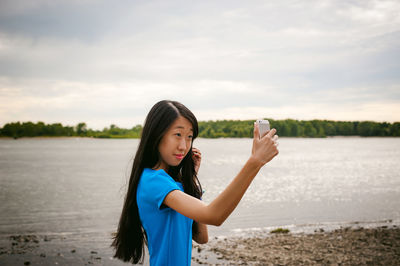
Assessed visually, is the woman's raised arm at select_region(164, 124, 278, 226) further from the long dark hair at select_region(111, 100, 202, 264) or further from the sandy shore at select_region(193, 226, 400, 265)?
the sandy shore at select_region(193, 226, 400, 265)

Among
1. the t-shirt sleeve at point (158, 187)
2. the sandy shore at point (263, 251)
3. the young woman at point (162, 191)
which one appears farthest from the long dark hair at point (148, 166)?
the sandy shore at point (263, 251)

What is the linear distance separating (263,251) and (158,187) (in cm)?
1105

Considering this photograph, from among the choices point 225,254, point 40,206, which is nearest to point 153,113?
point 225,254

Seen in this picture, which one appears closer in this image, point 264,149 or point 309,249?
point 264,149

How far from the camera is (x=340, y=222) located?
1925 cm

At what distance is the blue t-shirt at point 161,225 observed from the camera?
2012 millimetres

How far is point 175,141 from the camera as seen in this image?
217 centimetres

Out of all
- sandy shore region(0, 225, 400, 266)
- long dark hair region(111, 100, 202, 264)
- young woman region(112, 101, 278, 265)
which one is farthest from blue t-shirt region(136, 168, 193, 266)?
sandy shore region(0, 225, 400, 266)

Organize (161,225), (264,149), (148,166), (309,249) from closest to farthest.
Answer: (264,149) → (161,225) → (148,166) → (309,249)

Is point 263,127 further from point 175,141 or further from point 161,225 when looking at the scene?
point 161,225

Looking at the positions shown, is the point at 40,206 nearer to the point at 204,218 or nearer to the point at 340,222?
the point at 340,222

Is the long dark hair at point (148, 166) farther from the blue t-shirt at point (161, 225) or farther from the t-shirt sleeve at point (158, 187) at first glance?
the t-shirt sleeve at point (158, 187)

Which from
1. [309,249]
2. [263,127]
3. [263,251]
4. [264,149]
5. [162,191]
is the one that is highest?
[263,127]

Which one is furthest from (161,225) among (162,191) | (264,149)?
(264,149)
